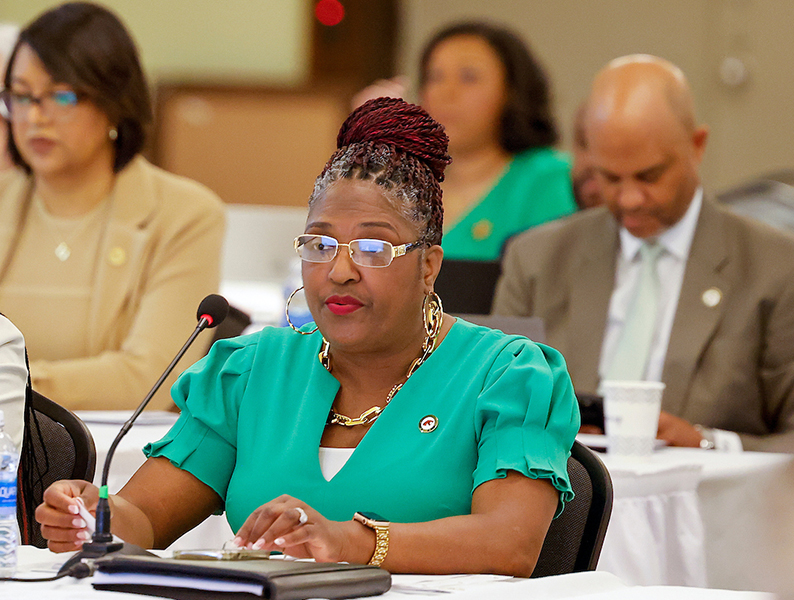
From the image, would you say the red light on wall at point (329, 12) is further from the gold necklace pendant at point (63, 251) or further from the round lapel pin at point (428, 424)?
the round lapel pin at point (428, 424)

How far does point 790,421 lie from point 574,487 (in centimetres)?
153

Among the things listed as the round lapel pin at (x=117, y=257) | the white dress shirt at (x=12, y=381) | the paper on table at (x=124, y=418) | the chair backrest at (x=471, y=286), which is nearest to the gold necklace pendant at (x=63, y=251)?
the round lapel pin at (x=117, y=257)

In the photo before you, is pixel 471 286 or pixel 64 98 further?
pixel 471 286

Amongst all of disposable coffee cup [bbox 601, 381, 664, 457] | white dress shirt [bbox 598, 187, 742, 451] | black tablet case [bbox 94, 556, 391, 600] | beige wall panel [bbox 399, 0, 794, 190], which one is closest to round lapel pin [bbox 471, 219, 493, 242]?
white dress shirt [bbox 598, 187, 742, 451]

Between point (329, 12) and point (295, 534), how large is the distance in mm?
6793

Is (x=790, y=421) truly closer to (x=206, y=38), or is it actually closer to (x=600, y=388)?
(x=600, y=388)

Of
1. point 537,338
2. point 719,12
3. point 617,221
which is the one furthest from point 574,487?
point 719,12

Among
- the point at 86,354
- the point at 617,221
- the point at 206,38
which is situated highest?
the point at 206,38

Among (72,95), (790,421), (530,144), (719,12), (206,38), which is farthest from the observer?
(206,38)

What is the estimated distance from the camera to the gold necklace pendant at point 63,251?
3379mm

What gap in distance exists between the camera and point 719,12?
275 inches

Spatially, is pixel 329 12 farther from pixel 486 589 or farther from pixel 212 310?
pixel 486 589

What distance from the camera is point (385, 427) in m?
1.65

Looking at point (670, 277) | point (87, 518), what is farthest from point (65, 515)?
point (670, 277)
